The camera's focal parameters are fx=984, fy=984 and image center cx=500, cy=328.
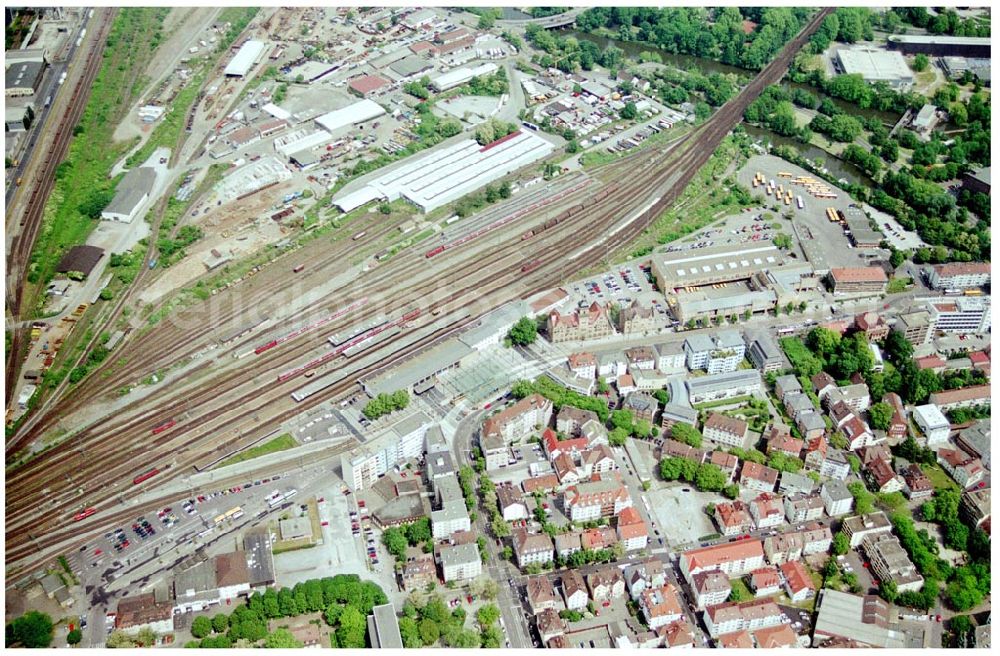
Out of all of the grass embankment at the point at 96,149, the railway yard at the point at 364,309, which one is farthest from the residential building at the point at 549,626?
the grass embankment at the point at 96,149

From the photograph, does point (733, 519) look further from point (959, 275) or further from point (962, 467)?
point (959, 275)

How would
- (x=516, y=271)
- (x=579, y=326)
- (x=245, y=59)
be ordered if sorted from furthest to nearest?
(x=245, y=59) → (x=516, y=271) → (x=579, y=326)

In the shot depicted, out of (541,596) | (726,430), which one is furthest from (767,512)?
(541,596)

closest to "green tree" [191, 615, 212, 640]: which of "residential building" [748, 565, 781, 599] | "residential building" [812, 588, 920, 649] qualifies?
"residential building" [748, 565, 781, 599]

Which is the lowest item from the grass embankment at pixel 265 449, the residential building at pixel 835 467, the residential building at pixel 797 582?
the residential building at pixel 797 582

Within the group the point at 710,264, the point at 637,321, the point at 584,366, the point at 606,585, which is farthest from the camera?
the point at 710,264

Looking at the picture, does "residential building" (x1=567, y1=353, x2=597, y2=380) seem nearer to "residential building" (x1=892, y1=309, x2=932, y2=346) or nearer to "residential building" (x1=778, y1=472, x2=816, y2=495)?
"residential building" (x1=778, y1=472, x2=816, y2=495)

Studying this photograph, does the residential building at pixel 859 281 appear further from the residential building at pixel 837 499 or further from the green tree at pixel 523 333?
Result: the green tree at pixel 523 333

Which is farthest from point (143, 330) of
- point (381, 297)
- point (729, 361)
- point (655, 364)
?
point (729, 361)
